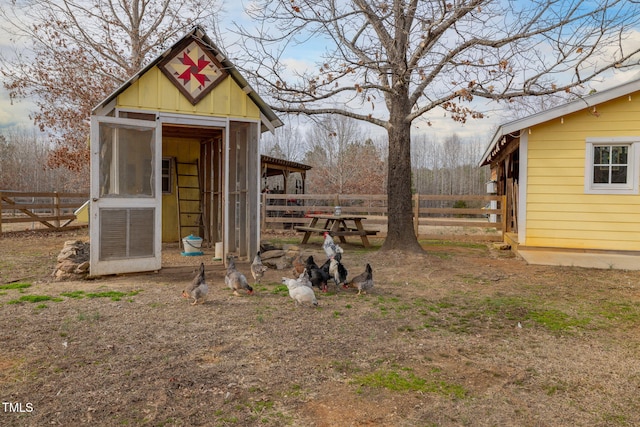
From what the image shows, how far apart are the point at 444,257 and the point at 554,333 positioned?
17.6ft

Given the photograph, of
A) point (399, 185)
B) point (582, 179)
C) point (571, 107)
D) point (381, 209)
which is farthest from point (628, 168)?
point (381, 209)

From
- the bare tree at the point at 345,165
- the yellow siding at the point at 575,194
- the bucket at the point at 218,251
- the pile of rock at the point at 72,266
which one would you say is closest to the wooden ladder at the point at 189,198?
the bucket at the point at 218,251

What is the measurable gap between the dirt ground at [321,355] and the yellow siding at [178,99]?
10.4 feet

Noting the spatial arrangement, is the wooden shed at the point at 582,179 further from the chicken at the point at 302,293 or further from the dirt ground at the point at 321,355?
the chicken at the point at 302,293

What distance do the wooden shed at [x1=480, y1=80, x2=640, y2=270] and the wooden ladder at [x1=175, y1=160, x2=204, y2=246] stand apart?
8.31m

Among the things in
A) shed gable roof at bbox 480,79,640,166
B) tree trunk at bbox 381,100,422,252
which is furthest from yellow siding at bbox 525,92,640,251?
tree trunk at bbox 381,100,422,252

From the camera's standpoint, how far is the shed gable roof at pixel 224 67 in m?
7.38

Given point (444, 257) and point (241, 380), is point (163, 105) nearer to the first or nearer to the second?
point (241, 380)

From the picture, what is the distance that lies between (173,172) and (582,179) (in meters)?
10.5

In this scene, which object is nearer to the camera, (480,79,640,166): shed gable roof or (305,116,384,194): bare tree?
(480,79,640,166): shed gable roof

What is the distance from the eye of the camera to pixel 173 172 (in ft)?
39.4

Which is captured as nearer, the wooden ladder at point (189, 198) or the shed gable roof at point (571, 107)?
the shed gable roof at point (571, 107)

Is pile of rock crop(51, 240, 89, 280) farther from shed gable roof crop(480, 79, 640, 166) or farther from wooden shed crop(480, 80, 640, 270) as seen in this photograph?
shed gable roof crop(480, 79, 640, 166)

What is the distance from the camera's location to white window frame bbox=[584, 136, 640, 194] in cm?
974
